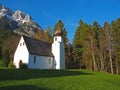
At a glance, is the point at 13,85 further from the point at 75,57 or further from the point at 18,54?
the point at 75,57

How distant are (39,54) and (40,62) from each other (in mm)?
1851

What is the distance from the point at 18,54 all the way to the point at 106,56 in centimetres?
2448

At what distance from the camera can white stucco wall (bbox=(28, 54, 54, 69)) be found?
52250 millimetres

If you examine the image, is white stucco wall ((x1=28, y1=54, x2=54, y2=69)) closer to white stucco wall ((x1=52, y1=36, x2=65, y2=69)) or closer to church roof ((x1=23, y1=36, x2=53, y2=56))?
church roof ((x1=23, y1=36, x2=53, y2=56))

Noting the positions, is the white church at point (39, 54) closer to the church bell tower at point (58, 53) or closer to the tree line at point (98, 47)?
the church bell tower at point (58, 53)

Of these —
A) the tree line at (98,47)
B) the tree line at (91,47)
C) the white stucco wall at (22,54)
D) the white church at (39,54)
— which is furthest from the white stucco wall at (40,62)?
the tree line at (98,47)

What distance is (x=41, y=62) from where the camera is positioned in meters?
55.2

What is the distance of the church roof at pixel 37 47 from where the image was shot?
175 feet

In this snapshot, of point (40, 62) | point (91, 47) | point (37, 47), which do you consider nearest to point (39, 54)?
point (40, 62)

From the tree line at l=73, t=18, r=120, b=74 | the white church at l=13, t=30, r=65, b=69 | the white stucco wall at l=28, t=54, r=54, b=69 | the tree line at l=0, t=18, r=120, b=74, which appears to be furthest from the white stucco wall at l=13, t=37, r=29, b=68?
the tree line at l=73, t=18, r=120, b=74

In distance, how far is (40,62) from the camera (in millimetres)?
54844

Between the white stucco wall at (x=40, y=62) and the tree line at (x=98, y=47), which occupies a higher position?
the tree line at (x=98, y=47)

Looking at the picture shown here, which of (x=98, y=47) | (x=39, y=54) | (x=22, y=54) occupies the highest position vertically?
(x=98, y=47)

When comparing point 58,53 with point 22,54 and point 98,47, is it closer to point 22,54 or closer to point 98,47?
point 22,54
